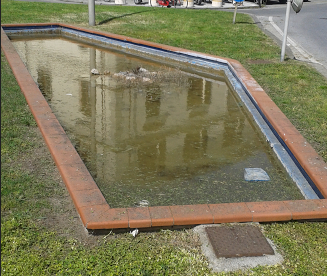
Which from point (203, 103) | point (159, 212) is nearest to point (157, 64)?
point (203, 103)

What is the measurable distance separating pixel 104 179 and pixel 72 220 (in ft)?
3.70

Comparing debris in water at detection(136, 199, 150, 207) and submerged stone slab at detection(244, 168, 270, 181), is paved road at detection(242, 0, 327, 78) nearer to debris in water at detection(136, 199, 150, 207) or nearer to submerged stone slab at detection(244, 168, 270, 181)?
submerged stone slab at detection(244, 168, 270, 181)

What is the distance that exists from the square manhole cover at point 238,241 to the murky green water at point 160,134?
0.68 meters

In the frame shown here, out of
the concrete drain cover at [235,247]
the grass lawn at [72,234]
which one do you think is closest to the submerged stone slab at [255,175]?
the grass lawn at [72,234]

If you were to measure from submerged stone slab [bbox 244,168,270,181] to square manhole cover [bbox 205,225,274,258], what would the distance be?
1.14 m

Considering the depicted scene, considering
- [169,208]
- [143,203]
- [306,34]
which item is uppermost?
[306,34]

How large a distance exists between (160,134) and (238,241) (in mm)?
2922

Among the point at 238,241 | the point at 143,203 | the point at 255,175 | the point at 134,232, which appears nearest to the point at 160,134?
the point at 255,175

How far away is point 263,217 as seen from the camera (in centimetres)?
412

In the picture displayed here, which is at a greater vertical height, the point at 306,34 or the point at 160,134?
the point at 306,34

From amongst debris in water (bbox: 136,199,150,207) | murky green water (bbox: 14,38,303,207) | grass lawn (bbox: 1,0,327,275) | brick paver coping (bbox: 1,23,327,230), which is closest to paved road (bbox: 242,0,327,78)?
murky green water (bbox: 14,38,303,207)

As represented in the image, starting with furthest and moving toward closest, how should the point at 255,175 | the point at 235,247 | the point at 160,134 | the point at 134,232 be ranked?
the point at 160,134 → the point at 255,175 → the point at 134,232 → the point at 235,247

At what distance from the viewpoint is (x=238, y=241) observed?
384 cm

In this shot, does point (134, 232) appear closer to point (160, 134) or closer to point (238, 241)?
point (238, 241)
